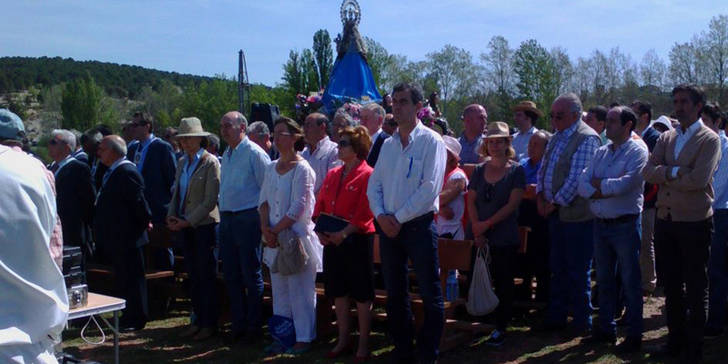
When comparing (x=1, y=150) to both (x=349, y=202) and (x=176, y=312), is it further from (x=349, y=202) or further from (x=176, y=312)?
(x=176, y=312)

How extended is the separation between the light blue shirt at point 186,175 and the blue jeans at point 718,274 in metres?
4.99

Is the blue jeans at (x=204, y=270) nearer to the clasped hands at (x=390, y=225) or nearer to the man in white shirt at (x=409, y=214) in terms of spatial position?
the man in white shirt at (x=409, y=214)

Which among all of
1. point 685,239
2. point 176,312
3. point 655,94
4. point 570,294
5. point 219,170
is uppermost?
point 655,94

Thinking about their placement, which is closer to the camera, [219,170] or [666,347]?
[666,347]

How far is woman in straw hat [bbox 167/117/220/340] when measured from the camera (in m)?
6.95

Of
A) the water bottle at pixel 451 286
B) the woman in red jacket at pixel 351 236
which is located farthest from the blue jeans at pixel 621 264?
the woman in red jacket at pixel 351 236

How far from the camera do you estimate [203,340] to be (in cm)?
692

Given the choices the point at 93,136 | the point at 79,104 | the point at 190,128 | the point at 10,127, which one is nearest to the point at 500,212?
the point at 190,128

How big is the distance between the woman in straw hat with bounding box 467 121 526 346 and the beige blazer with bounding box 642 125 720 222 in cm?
115

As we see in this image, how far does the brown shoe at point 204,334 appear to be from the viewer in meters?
6.93

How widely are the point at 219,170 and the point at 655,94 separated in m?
44.3

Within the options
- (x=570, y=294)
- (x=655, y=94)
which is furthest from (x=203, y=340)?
(x=655, y=94)

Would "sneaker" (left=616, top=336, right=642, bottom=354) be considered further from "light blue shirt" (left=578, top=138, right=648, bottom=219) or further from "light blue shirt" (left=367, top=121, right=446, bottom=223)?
"light blue shirt" (left=367, top=121, right=446, bottom=223)

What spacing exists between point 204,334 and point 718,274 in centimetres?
493
